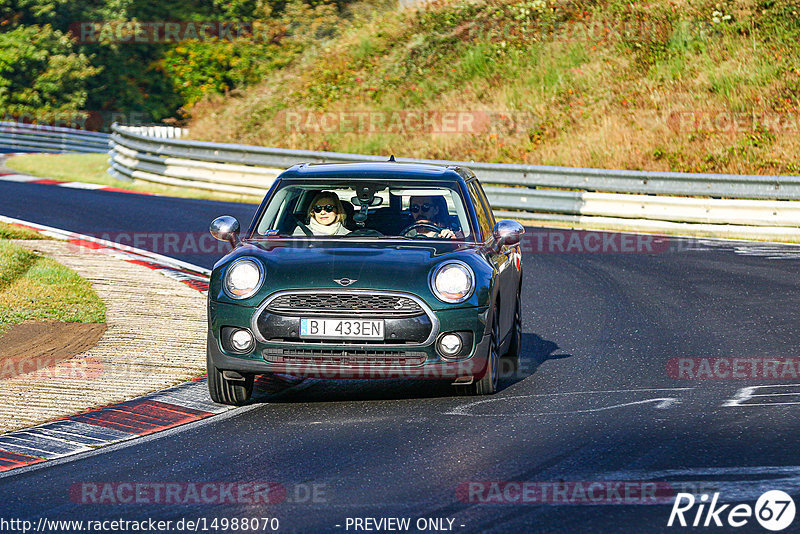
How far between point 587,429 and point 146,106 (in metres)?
47.3

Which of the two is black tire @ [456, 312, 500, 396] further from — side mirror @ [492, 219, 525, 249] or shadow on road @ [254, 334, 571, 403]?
side mirror @ [492, 219, 525, 249]

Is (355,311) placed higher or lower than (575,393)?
higher

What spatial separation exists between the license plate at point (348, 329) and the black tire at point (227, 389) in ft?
2.36

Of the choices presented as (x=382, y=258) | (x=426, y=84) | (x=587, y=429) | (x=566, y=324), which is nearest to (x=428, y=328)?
(x=382, y=258)

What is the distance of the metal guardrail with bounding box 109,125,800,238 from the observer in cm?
1914

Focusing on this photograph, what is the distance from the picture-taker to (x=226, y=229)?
28.0 ft

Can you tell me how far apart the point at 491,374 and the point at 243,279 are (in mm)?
1770

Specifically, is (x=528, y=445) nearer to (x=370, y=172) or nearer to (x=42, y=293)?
(x=370, y=172)

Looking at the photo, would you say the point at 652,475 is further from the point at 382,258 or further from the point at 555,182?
the point at 555,182

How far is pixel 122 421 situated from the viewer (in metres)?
7.59

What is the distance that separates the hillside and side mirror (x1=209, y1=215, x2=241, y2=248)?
16.4 metres

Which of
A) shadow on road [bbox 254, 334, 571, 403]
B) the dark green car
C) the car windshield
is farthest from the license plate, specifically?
the car windshield

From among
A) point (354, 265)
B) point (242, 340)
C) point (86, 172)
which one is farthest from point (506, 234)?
point (86, 172)

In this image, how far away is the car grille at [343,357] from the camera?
24.9 feet
